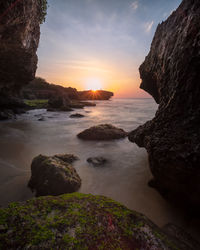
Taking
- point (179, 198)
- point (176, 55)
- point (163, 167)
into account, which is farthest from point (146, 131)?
point (176, 55)

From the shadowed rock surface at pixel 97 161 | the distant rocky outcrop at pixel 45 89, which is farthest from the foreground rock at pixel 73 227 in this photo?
the distant rocky outcrop at pixel 45 89

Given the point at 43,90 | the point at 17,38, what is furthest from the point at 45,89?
the point at 17,38

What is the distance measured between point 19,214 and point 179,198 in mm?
3225

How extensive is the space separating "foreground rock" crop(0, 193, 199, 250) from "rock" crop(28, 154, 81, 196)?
4.92ft

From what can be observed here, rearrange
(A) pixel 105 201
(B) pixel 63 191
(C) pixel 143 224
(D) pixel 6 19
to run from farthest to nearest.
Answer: (D) pixel 6 19 → (B) pixel 63 191 → (A) pixel 105 201 → (C) pixel 143 224

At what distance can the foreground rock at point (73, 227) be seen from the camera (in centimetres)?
138

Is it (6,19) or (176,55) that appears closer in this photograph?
(176,55)

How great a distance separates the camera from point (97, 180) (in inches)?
170

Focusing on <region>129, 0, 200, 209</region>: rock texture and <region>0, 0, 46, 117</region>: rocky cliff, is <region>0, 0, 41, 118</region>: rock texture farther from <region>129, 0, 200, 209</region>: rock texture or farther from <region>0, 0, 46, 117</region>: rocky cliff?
<region>129, 0, 200, 209</region>: rock texture

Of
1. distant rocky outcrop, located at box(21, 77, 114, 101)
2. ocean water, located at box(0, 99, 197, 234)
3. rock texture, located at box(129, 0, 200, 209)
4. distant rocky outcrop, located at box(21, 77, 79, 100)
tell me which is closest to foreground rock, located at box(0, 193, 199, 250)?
rock texture, located at box(129, 0, 200, 209)

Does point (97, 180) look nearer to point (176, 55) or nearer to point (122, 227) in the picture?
point (122, 227)

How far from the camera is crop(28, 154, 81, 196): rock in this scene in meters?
3.38

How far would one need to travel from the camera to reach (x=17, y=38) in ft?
24.7

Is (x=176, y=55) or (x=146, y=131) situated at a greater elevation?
(x=176, y=55)
